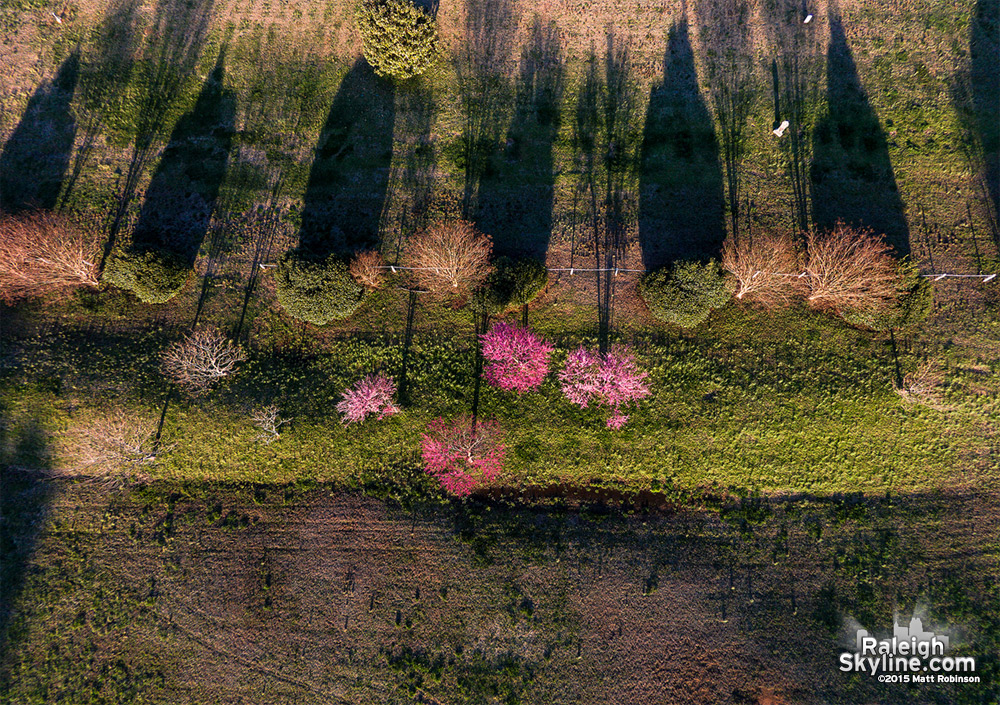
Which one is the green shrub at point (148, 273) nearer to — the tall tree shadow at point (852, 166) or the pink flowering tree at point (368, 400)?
the pink flowering tree at point (368, 400)

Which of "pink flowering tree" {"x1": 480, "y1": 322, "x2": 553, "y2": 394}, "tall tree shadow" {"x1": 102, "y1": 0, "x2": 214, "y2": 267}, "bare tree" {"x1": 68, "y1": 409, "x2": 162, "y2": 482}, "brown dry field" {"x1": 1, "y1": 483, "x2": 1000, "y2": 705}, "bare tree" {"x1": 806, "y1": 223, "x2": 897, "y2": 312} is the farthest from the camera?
"tall tree shadow" {"x1": 102, "y1": 0, "x2": 214, "y2": 267}

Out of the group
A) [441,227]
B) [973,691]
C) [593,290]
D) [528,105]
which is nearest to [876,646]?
[973,691]

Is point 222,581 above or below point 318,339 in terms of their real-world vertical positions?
below

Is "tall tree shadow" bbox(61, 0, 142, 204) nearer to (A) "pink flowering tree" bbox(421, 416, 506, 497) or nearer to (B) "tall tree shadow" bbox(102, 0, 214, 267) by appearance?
(B) "tall tree shadow" bbox(102, 0, 214, 267)

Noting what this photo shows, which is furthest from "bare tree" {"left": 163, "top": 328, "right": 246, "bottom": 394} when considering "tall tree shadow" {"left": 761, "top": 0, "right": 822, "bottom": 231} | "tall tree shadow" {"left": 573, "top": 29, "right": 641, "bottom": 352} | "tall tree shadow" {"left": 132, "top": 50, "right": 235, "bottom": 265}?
"tall tree shadow" {"left": 761, "top": 0, "right": 822, "bottom": 231}

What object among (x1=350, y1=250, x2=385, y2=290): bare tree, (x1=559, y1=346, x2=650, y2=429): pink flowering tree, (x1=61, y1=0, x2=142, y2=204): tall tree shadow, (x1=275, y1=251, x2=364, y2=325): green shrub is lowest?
→ (x1=559, y1=346, x2=650, y2=429): pink flowering tree

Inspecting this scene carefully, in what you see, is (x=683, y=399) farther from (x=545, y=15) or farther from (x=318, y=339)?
(x=545, y=15)
